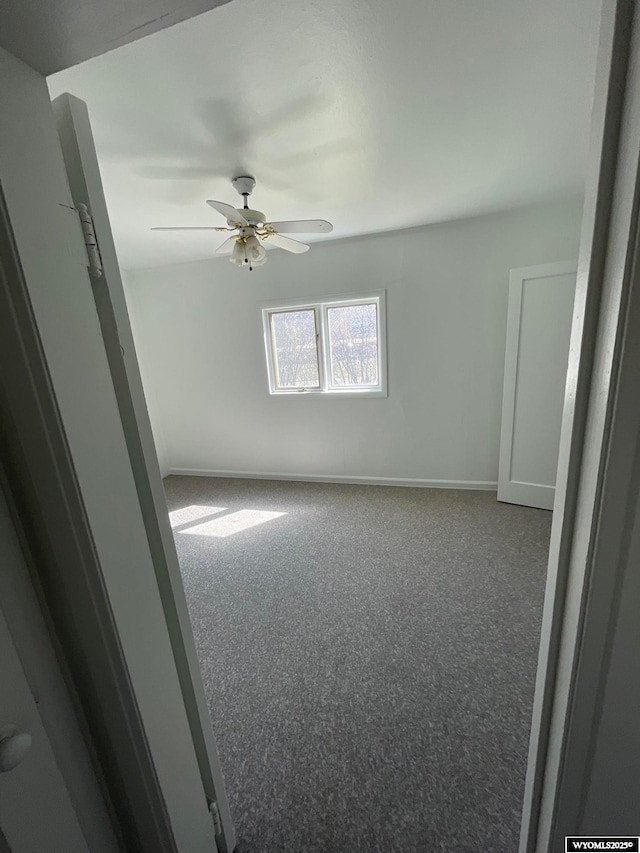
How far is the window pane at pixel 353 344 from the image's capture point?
317 cm

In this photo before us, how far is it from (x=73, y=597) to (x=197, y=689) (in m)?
0.50

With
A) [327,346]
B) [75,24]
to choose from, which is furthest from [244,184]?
[327,346]

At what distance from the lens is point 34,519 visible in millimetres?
552

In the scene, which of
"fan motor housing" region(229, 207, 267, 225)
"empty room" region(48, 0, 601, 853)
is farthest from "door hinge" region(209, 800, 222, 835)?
"fan motor housing" region(229, 207, 267, 225)

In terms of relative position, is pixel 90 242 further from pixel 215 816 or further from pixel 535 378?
pixel 535 378

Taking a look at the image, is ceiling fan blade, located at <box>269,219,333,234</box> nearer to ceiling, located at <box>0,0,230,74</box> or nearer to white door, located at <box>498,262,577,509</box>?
ceiling, located at <box>0,0,230,74</box>

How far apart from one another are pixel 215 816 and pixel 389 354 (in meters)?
3.01

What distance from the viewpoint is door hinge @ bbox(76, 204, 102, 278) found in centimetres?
57

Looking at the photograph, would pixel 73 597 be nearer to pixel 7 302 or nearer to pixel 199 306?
pixel 7 302

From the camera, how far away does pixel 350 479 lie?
3541mm

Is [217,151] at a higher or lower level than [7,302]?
higher

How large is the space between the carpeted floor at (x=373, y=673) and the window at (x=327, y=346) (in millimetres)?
1449

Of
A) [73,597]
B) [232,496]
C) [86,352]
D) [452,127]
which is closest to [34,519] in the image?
[73,597]

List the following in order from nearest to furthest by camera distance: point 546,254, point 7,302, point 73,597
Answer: point 7,302, point 73,597, point 546,254
